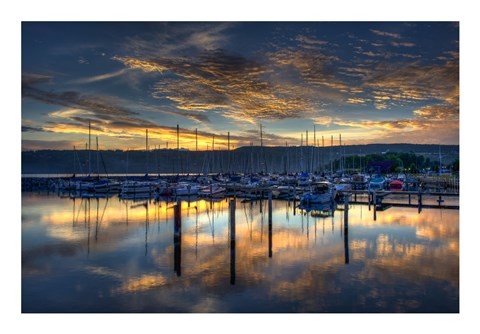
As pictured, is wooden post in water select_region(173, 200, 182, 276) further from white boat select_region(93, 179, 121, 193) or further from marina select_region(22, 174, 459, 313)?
white boat select_region(93, 179, 121, 193)

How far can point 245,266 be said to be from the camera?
15680mm

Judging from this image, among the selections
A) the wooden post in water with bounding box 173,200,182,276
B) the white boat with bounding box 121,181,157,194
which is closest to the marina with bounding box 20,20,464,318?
the wooden post in water with bounding box 173,200,182,276

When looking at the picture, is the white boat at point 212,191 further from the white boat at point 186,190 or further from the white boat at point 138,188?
the white boat at point 138,188

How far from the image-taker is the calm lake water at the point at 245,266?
39.1ft

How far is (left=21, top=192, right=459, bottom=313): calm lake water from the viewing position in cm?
1191

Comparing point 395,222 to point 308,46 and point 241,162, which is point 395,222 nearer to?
point 308,46

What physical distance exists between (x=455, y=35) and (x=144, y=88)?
22109 mm

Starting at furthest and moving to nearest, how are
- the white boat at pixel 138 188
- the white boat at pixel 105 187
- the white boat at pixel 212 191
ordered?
the white boat at pixel 105 187 < the white boat at pixel 138 188 < the white boat at pixel 212 191

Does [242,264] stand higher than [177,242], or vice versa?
[177,242]

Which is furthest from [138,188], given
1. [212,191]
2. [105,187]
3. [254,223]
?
[254,223]

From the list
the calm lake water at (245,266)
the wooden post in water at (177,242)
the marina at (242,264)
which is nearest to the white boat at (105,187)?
the marina at (242,264)

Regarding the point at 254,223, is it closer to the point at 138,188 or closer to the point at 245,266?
the point at 245,266

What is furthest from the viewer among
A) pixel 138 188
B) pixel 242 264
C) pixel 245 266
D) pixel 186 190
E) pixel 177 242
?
pixel 138 188
